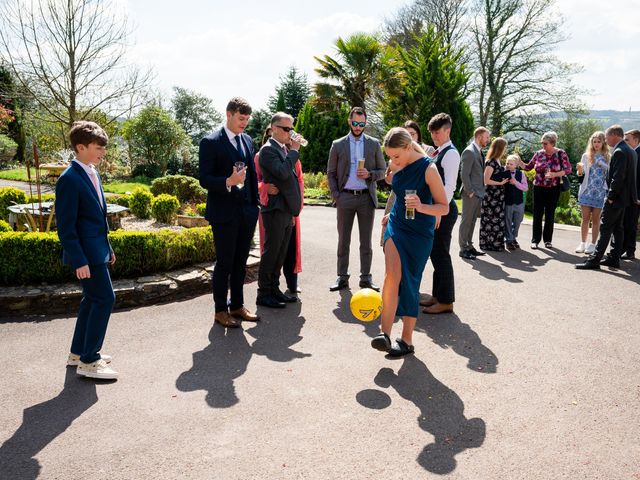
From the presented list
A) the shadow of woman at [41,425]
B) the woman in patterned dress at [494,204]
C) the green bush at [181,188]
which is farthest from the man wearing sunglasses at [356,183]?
the green bush at [181,188]

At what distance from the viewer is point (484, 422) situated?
3.32m

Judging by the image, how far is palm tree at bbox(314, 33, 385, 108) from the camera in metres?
22.9

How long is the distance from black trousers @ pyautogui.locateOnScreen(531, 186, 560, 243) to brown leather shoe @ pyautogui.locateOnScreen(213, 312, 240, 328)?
681cm

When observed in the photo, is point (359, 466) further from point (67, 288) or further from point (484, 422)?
point (67, 288)

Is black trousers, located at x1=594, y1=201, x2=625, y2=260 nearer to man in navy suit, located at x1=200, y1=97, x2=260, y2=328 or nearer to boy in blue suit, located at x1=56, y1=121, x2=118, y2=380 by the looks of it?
man in navy suit, located at x1=200, y1=97, x2=260, y2=328

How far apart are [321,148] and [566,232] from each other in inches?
631

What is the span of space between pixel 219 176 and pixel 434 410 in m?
3.00

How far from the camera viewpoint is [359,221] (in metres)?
6.51

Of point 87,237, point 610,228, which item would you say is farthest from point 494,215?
point 87,237

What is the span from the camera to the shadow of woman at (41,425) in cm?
283

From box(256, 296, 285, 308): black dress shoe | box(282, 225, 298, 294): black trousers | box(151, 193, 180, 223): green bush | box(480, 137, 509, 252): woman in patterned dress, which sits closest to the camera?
box(256, 296, 285, 308): black dress shoe

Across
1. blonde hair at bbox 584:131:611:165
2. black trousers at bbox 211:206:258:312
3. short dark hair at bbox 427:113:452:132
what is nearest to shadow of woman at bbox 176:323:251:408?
black trousers at bbox 211:206:258:312

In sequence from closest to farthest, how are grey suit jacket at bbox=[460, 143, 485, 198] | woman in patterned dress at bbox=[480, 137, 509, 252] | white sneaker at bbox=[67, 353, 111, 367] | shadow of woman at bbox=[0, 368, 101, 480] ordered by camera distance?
shadow of woman at bbox=[0, 368, 101, 480] → white sneaker at bbox=[67, 353, 111, 367] → grey suit jacket at bbox=[460, 143, 485, 198] → woman in patterned dress at bbox=[480, 137, 509, 252]

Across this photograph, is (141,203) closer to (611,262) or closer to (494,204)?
(494,204)
